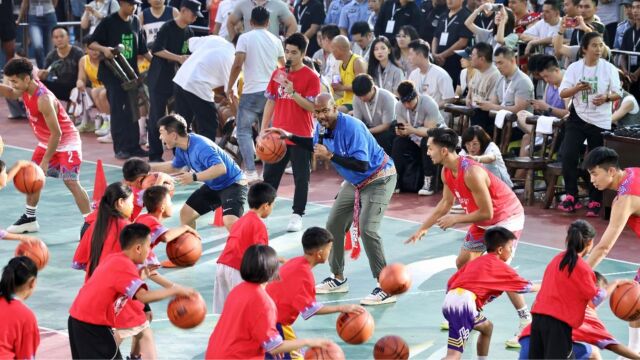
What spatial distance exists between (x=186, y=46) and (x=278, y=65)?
81.5 inches

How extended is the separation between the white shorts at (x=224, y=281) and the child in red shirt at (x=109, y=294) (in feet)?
4.31

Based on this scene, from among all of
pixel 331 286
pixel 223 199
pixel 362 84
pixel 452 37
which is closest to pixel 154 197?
pixel 223 199

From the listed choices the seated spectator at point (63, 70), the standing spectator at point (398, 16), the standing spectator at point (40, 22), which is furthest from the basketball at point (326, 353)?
the standing spectator at point (40, 22)

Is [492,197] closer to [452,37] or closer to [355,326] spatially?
[355,326]

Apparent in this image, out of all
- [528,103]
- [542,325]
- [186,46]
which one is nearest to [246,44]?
[186,46]

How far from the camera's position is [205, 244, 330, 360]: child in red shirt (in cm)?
744

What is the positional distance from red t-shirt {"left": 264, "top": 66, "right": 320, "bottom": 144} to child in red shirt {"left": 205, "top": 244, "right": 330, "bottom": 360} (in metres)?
6.14

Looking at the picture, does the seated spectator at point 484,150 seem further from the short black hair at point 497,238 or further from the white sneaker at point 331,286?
the short black hair at point 497,238

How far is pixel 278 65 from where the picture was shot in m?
16.0

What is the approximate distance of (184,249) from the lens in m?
9.37

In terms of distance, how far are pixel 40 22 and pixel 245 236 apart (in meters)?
13.4

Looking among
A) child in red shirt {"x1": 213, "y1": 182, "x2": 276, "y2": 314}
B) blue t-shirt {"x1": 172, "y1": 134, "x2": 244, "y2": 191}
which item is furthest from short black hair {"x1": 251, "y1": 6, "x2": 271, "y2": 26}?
child in red shirt {"x1": 213, "y1": 182, "x2": 276, "y2": 314}

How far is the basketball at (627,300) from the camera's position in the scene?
343 inches

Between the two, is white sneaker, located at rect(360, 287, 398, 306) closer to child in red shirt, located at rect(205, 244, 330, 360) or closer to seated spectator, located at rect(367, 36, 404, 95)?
child in red shirt, located at rect(205, 244, 330, 360)
